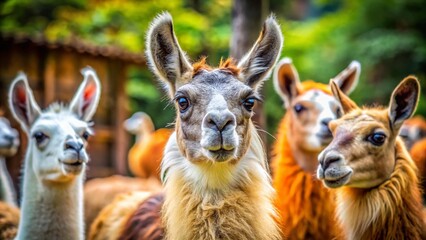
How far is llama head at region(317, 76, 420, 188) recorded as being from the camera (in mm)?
5180

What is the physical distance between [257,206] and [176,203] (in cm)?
65

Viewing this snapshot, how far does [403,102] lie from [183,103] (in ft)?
6.99

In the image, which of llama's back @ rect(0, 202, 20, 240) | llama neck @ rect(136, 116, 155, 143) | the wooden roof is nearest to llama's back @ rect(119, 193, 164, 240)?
llama's back @ rect(0, 202, 20, 240)

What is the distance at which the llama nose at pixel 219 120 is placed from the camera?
4.39 m

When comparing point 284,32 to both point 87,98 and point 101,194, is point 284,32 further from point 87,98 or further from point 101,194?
point 87,98

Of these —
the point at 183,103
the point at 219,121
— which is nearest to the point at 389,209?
the point at 219,121

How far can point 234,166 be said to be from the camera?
477cm

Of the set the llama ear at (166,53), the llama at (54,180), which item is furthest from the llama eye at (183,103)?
the llama at (54,180)

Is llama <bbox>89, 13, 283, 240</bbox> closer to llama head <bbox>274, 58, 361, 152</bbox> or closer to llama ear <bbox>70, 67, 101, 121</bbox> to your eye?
llama ear <bbox>70, 67, 101, 121</bbox>

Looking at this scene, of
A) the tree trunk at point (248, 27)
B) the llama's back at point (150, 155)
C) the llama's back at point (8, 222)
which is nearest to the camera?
the llama's back at point (8, 222)

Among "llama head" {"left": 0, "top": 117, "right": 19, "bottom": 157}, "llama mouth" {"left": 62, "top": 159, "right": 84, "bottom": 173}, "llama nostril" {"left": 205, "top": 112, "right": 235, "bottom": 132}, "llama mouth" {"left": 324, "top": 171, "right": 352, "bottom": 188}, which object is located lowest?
"llama mouth" {"left": 324, "top": 171, "right": 352, "bottom": 188}

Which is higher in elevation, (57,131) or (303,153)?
(57,131)

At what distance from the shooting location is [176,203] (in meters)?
4.78

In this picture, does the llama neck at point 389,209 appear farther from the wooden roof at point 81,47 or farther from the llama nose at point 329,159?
the wooden roof at point 81,47
